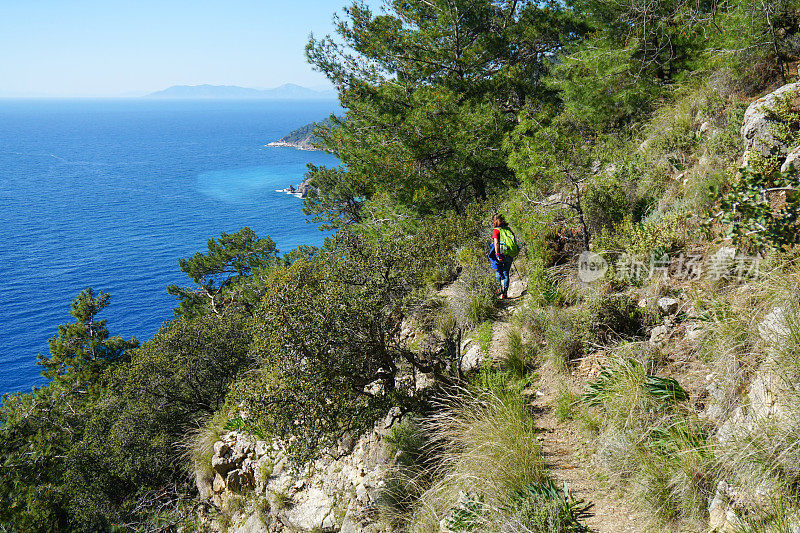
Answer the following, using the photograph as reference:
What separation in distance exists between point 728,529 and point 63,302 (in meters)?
65.9

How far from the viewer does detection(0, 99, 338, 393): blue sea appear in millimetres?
51281

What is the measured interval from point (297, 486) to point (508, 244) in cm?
576

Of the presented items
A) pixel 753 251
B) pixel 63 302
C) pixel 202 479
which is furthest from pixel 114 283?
pixel 753 251

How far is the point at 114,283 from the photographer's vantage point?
58125 mm

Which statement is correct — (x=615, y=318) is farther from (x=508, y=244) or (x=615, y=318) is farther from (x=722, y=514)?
(x=722, y=514)

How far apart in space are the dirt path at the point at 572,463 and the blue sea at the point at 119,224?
4993 centimetres

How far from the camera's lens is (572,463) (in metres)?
4.83

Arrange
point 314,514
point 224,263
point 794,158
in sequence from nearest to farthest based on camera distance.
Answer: point 794,158, point 314,514, point 224,263

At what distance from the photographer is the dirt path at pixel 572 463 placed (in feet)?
12.9

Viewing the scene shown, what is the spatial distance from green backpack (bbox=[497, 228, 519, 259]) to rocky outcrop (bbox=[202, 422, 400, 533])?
11.8 ft

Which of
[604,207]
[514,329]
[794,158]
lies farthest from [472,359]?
[794,158]

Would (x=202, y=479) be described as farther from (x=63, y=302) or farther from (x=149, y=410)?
(x=63, y=302)

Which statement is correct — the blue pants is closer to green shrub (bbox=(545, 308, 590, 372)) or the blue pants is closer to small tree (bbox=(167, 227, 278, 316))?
green shrub (bbox=(545, 308, 590, 372))

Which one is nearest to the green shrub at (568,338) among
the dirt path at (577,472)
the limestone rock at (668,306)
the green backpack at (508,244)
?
the dirt path at (577,472)
